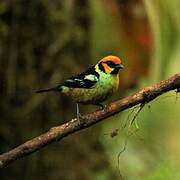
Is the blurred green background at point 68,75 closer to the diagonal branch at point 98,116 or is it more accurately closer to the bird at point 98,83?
the bird at point 98,83

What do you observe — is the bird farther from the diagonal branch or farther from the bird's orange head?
the diagonal branch

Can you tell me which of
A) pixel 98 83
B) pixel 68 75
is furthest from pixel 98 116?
pixel 68 75

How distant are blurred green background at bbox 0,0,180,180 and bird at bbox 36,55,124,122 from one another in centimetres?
109

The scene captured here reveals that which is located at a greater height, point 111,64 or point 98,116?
point 111,64

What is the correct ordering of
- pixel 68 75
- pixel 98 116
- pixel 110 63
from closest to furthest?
pixel 98 116
pixel 110 63
pixel 68 75

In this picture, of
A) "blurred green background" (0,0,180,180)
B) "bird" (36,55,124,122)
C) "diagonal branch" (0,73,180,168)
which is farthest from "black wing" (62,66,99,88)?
"blurred green background" (0,0,180,180)

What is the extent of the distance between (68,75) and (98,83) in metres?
1.82

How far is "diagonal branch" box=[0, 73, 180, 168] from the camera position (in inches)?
84.7

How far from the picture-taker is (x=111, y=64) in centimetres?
241

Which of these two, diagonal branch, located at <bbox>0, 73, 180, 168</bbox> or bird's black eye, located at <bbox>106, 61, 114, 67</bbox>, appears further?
bird's black eye, located at <bbox>106, 61, 114, 67</bbox>

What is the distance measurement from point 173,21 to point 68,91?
2.67ft

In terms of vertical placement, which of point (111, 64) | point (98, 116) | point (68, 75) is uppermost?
point (111, 64)

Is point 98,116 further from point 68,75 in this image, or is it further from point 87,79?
point 68,75

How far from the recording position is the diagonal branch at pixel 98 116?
7.06 ft
